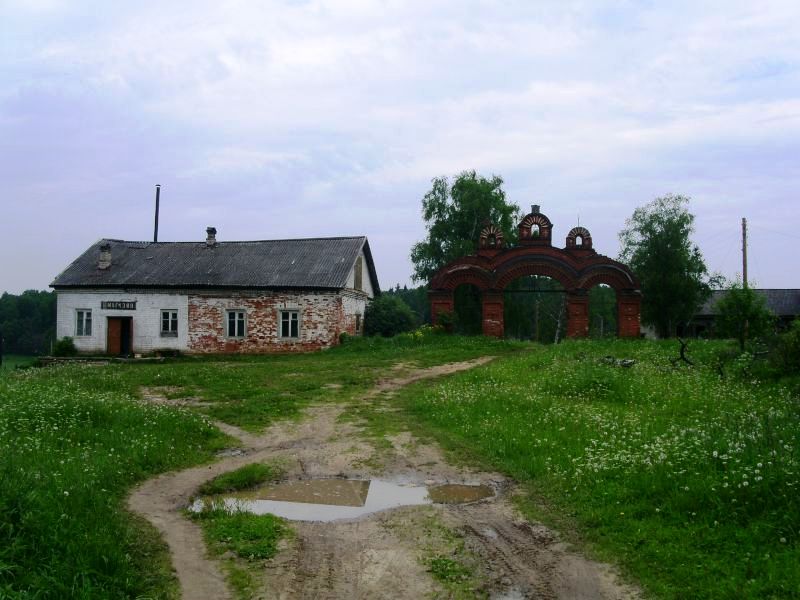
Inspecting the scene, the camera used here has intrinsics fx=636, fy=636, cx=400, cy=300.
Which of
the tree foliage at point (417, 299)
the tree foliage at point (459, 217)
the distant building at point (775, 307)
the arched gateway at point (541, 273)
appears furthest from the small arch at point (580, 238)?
the tree foliage at point (417, 299)

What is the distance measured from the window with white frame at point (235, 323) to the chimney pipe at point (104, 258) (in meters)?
6.76

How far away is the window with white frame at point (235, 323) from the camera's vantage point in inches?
1072

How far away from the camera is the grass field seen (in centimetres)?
487

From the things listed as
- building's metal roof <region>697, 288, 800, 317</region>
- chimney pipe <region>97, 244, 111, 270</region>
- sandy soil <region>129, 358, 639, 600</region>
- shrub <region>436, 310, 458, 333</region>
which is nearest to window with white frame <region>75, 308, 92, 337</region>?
chimney pipe <region>97, 244, 111, 270</region>

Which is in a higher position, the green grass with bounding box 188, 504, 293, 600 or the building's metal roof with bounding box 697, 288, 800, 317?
the building's metal roof with bounding box 697, 288, 800, 317

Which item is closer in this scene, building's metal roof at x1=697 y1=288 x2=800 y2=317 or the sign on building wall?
the sign on building wall

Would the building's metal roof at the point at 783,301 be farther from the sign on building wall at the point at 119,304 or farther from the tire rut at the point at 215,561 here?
the tire rut at the point at 215,561

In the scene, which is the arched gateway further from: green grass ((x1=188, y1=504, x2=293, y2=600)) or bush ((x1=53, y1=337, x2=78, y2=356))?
green grass ((x1=188, y1=504, x2=293, y2=600))

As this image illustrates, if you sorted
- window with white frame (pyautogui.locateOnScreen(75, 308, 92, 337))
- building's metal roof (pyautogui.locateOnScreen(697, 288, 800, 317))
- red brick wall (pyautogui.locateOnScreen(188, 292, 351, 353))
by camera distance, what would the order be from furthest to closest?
building's metal roof (pyautogui.locateOnScreen(697, 288, 800, 317)) → window with white frame (pyautogui.locateOnScreen(75, 308, 92, 337)) → red brick wall (pyautogui.locateOnScreen(188, 292, 351, 353))

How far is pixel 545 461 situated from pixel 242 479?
3.73 meters

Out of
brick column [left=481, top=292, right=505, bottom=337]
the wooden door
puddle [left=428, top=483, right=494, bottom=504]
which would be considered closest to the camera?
puddle [left=428, top=483, right=494, bottom=504]

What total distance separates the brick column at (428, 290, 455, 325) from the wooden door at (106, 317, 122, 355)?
45.2 ft

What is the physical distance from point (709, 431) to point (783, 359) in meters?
6.55

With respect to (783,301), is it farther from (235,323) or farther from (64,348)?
(64,348)
